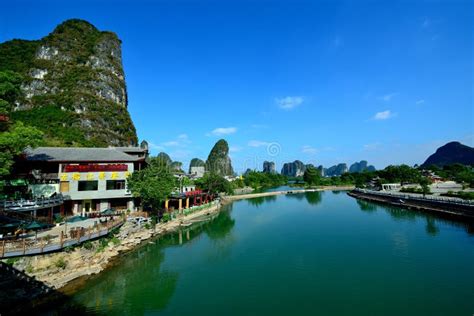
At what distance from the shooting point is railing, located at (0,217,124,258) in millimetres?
18188

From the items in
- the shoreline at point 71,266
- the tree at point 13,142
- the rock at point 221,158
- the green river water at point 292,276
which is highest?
the rock at point 221,158

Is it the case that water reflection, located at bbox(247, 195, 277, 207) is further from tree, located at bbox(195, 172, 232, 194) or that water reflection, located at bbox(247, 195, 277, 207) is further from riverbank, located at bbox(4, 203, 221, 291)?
riverbank, located at bbox(4, 203, 221, 291)

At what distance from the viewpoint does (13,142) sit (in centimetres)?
2114

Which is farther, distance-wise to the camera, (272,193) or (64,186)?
(272,193)

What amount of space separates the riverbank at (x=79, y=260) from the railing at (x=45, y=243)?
1.45 feet

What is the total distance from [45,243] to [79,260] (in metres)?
2.95

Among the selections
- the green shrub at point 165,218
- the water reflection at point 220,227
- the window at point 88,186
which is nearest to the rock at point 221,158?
the water reflection at point 220,227

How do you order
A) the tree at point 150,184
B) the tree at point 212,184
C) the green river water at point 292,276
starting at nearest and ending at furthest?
the green river water at point 292,276
the tree at point 150,184
the tree at point 212,184

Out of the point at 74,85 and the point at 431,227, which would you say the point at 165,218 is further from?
the point at 74,85

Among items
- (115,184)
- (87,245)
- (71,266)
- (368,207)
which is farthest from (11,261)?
(368,207)

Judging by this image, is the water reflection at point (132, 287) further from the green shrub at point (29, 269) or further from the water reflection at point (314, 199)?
the water reflection at point (314, 199)

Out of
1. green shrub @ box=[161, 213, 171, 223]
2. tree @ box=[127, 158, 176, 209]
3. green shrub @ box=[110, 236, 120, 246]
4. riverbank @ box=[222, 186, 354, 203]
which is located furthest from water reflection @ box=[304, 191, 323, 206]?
green shrub @ box=[110, 236, 120, 246]

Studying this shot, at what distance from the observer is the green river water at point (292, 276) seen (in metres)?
16.9

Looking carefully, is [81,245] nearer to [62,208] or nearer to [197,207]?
[62,208]
